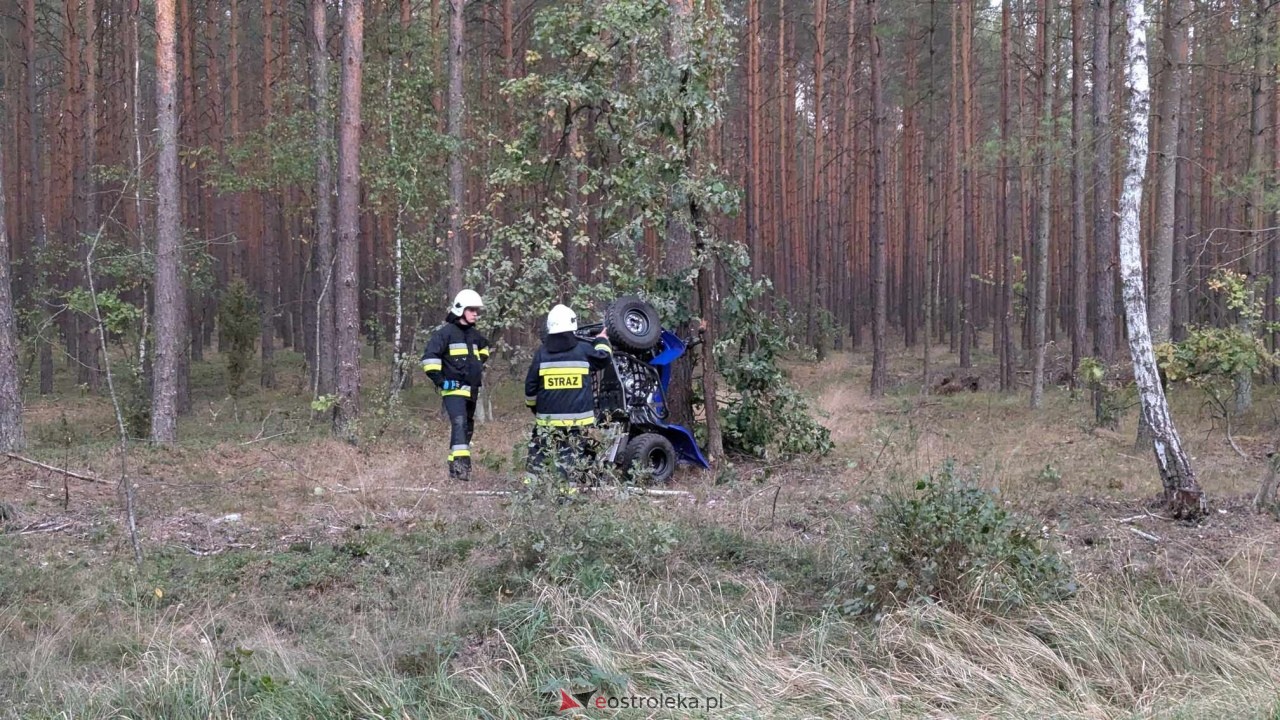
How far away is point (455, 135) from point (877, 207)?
8637mm

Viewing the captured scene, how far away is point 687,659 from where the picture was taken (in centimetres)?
470

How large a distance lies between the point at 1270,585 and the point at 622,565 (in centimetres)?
371

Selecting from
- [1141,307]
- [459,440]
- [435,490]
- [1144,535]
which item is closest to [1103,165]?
[1141,307]

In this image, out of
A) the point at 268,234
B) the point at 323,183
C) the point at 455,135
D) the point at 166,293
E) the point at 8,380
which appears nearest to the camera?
the point at 8,380

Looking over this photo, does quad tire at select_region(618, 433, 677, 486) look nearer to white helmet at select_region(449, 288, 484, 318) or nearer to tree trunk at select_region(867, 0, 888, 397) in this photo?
white helmet at select_region(449, 288, 484, 318)

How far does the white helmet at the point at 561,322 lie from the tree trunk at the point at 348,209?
5.85 meters

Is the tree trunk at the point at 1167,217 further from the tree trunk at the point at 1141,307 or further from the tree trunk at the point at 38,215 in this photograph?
the tree trunk at the point at 38,215

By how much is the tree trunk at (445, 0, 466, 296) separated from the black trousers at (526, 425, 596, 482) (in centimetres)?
715

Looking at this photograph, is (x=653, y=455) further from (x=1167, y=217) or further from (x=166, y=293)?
(x=1167, y=217)

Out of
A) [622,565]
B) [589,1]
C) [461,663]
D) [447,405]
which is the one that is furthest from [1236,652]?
[589,1]

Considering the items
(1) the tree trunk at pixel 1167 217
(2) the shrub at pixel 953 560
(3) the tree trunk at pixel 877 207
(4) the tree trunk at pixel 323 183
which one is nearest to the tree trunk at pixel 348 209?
(4) the tree trunk at pixel 323 183

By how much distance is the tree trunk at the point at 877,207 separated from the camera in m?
18.4
